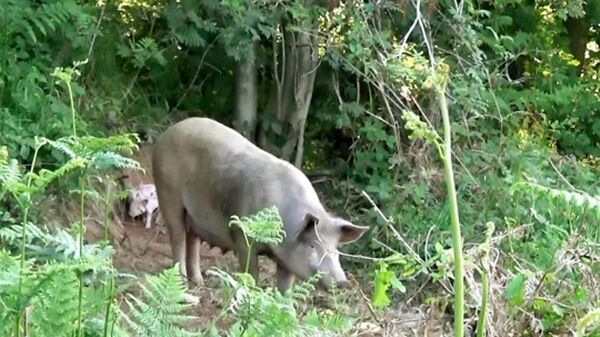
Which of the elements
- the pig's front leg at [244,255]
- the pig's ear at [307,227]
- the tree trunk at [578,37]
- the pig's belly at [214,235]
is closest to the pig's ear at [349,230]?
the pig's ear at [307,227]

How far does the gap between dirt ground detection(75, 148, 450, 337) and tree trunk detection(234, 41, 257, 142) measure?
0.84m

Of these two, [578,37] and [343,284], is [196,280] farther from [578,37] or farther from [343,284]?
[578,37]

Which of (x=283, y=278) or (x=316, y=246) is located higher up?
(x=316, y=246)

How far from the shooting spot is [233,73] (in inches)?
401

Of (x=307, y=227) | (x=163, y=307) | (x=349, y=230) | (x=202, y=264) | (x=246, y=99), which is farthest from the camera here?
(x=246, y=99)

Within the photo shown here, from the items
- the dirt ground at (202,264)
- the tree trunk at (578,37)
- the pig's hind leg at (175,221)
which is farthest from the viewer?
the tree trunk at (578,37)

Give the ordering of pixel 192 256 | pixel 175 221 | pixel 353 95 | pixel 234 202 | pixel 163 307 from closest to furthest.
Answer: pixel 163 307
pixel 234 202
pixel 175 221
pixel 192 256
pixel 353 95

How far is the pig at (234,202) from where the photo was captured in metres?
6.96

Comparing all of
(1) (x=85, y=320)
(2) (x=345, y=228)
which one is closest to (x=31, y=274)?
(1) (x=85, y=320)

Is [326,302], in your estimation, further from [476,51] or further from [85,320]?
[85,320]

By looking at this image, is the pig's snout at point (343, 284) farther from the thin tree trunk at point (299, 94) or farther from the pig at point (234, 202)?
the thin tree trunk at point (299, 94)

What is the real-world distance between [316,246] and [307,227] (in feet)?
0.46

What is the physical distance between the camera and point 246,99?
9977 mm

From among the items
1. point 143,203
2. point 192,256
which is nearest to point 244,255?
point 192,256
